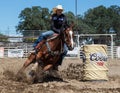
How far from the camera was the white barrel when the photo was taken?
1106 centimetres

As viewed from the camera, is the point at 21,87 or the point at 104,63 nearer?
the point at 21,87

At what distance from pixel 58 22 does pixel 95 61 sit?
60.2 inches

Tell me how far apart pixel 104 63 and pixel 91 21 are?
233 ft

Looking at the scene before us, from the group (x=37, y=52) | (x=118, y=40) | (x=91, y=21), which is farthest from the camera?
(x=91, y=21)

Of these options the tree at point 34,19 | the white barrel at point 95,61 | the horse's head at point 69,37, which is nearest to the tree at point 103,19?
the tree at point 34,19

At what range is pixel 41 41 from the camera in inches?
435

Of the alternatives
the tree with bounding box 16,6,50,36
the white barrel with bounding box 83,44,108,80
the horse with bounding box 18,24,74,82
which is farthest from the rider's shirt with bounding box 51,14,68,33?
the tree with bounding box 16,6,50,36

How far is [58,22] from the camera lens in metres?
10.7

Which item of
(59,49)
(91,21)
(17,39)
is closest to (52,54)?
(59,49)

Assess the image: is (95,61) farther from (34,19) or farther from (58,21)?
(34,19)

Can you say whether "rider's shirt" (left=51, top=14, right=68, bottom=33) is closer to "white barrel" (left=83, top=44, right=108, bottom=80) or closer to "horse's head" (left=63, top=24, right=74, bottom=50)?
"horse's head" (left=63, top=24, right=74, bottom=50)

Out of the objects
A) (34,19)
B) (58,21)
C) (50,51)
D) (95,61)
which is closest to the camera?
(50,51)

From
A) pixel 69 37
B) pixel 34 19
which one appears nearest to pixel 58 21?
pixel 69 37

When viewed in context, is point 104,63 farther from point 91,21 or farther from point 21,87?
point 91,21
